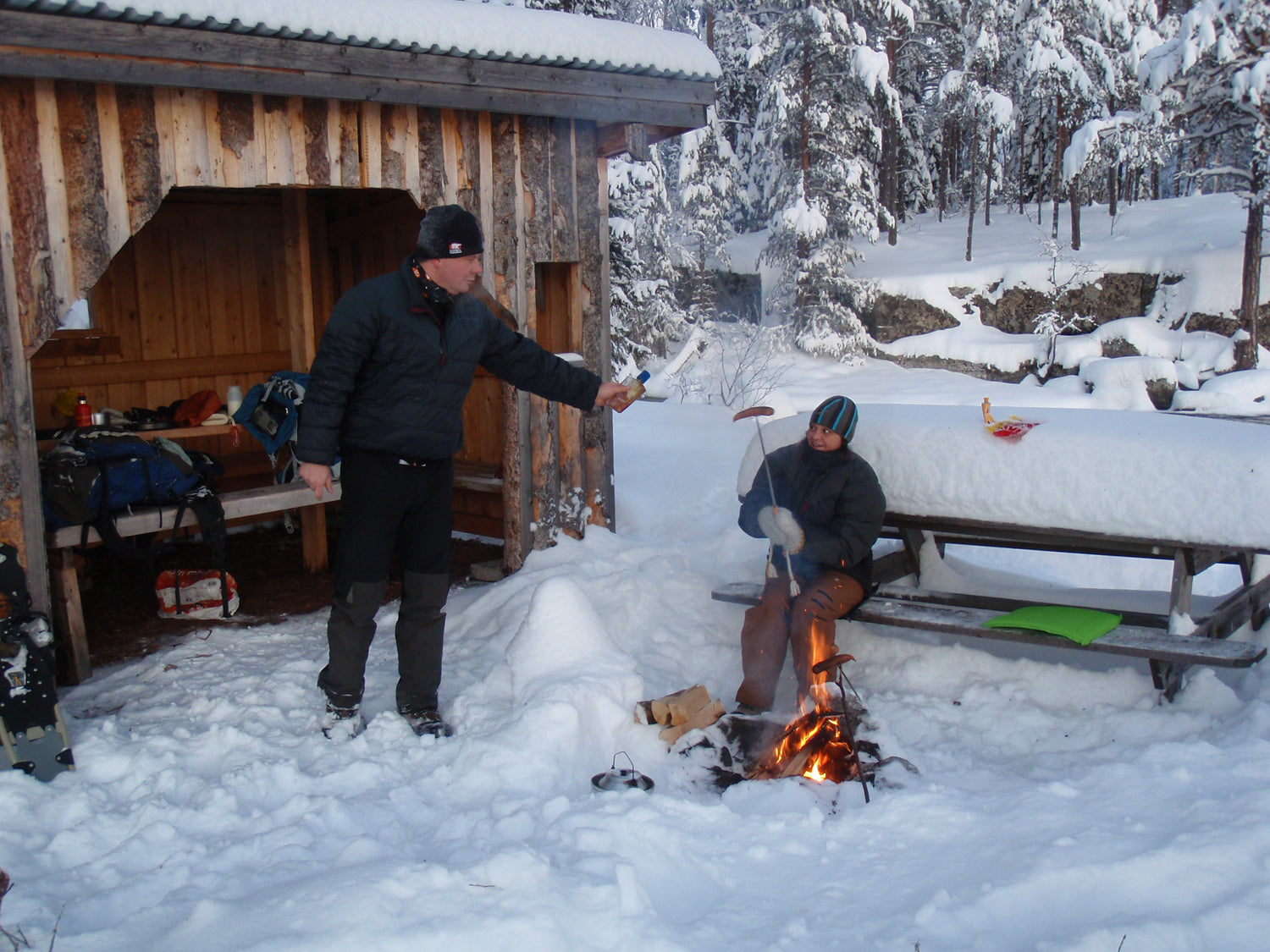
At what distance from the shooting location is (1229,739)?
3.81 metres

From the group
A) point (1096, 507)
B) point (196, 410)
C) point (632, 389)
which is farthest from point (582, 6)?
point (1096, 507)

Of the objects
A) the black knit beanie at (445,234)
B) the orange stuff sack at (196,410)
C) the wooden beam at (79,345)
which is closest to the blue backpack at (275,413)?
the orange stuff sack at (196,410)

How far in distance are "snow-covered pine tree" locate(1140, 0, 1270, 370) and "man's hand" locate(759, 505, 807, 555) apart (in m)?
15.7

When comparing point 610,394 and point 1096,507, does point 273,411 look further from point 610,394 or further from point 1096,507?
point 1096,507

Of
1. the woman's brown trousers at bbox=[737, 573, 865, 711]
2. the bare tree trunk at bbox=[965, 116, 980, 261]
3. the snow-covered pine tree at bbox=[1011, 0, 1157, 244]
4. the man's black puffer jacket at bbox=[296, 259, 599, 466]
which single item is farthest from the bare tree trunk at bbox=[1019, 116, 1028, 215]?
the man's black puffer jacket at bbox=[296, 259, 599, 466]

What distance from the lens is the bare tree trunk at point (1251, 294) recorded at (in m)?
18.1

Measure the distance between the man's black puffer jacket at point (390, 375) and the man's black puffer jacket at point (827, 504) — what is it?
1.76 meters

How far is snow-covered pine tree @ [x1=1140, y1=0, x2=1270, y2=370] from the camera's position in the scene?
1625cm

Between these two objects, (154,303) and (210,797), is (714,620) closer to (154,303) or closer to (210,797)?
(210,797)

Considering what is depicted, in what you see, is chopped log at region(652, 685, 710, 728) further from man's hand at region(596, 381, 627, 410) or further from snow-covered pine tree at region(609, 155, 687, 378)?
snow-covered pine tree at region(609, 155, 687, 378)

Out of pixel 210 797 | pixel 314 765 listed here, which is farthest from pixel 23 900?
pixel 314 765

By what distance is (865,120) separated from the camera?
2097cm

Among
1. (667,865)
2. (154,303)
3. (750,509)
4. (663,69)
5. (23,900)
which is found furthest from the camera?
(154,303)

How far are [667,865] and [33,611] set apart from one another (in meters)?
2.80
